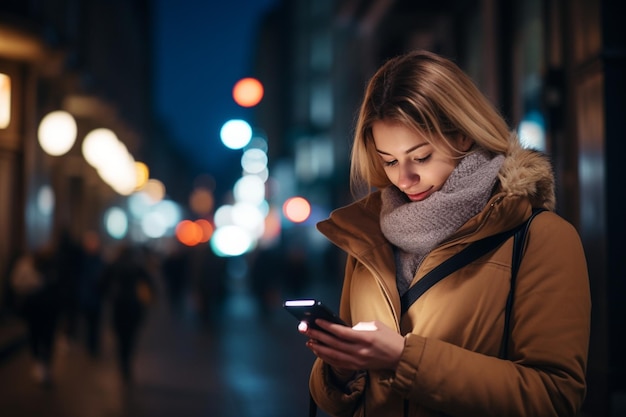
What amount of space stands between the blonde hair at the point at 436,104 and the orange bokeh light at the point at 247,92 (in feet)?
24.0

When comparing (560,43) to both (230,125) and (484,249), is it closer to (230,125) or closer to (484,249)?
(230,125)

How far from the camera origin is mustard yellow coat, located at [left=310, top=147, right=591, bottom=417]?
2109 millimetres

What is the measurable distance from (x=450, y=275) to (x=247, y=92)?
7674 mm

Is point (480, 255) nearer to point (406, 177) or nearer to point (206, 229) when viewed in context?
point (406, 177)

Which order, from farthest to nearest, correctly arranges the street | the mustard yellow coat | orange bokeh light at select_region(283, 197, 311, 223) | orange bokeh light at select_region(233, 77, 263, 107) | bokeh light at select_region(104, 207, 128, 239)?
bokeh light at select_region(104, 207, 128, 239) → orange bokeh light at select_region(283, 197, 311, 223) → orange bokeh light at select_region(233, 77, 263, 107) → the street → the mustard yellow coat

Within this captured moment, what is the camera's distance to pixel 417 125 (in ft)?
7.78

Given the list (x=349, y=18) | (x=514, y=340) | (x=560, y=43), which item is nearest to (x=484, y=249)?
(x=514, y=340)

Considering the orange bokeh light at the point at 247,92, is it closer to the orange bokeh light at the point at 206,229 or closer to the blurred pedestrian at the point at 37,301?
the blurred pedestrian at the point at 37,301

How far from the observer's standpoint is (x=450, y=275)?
7.52 feet

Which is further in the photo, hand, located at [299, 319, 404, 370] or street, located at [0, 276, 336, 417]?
street, located at [0, 276, 336, 417]

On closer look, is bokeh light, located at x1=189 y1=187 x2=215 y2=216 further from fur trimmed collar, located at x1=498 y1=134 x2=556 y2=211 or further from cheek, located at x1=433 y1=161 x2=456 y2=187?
fur trimmed collar, located at x1=498 y1=134 x2=556 y2=211

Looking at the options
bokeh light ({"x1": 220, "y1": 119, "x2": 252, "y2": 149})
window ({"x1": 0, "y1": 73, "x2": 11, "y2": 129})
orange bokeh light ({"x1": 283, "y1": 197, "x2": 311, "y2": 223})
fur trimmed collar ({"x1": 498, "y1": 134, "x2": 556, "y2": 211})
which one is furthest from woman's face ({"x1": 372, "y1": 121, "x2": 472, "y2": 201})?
orange bokeh light ({"x1": 283, "y1": 197, "x2": 311, "y2": 223})

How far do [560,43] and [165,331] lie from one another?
1151 cm

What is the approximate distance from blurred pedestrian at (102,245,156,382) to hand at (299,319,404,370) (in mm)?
9705
